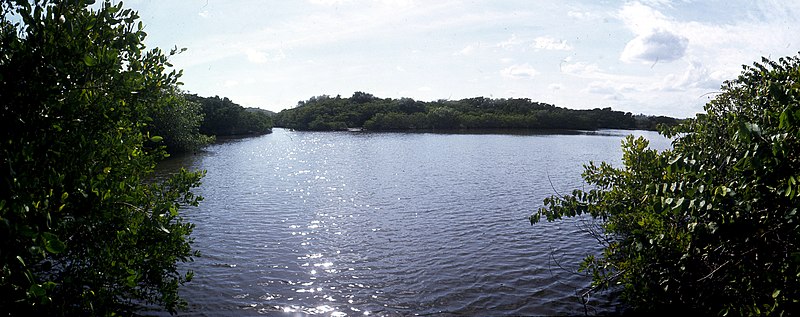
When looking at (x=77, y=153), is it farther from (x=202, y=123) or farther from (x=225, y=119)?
(x=225, y=119)

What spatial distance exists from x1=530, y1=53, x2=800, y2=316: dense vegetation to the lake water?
3.07m

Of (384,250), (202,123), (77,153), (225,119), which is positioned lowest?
(384,250)

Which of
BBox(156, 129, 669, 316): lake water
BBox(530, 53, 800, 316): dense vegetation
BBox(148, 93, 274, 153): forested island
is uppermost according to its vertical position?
BBox(148, 93, 274, 153): forested island

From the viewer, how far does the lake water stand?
11.3 m

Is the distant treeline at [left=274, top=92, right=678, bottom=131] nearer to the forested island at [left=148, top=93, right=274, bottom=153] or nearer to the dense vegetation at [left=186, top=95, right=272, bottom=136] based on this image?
the forested island at [left=148, top=93, right=274, bottom=153]

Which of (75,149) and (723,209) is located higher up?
(75,149)

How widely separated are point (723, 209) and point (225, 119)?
86.7 metres

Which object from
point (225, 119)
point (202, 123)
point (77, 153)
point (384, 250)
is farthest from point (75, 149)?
point (225, 119)

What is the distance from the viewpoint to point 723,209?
534 cm

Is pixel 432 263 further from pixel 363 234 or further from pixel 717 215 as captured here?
pixel 717 215

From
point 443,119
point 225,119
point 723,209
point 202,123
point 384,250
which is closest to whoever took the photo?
point 723,209

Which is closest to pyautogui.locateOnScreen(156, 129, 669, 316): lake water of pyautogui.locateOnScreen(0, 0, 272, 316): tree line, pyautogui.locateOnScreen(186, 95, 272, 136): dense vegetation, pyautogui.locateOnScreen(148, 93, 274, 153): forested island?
pyautogui.locateOnScreen(0, 0, 272, 316): tree line

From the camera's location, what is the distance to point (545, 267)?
13805mm

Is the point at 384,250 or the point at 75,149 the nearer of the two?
the point at 75,149
